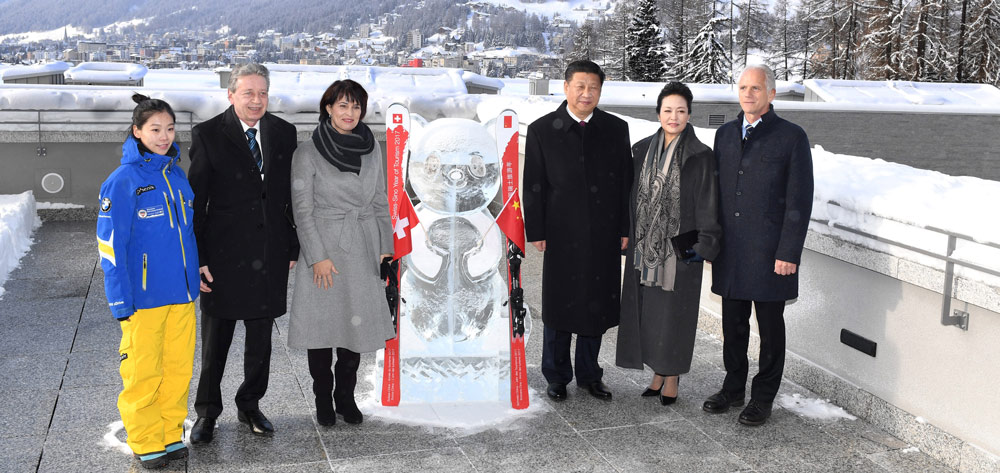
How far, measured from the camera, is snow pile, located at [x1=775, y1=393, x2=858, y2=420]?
4422 millimetres

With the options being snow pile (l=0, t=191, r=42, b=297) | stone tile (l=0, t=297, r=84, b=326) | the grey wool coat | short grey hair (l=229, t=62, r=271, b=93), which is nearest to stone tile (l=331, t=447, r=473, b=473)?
the grey wool coat

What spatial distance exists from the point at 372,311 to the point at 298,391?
88 centimetres

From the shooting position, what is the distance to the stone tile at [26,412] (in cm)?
395

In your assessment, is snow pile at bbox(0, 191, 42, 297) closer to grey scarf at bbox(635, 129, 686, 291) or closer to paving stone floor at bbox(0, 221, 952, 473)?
paving stone floor at bbox(0, 221, 952, 473)

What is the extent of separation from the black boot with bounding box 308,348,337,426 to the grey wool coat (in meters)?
0.13

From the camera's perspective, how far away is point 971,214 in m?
3.69

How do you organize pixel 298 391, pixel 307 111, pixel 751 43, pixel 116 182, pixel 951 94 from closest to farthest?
1. pixel 116 182
2. pixel 298 391
3. pixel 307 111
4. pixel 951 94
5. pixel 751 43

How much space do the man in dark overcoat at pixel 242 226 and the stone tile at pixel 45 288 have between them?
319cm

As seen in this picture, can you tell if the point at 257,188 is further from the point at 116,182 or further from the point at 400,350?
the point at 400,350

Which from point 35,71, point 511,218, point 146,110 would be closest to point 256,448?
point 146,110

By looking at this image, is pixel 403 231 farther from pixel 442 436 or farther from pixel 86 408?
pixel 86 408

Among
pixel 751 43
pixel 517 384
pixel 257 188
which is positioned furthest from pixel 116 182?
pixel 751 43

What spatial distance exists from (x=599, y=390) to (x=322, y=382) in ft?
4.94

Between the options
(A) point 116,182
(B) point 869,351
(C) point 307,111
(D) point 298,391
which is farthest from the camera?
(C) point 307,111
